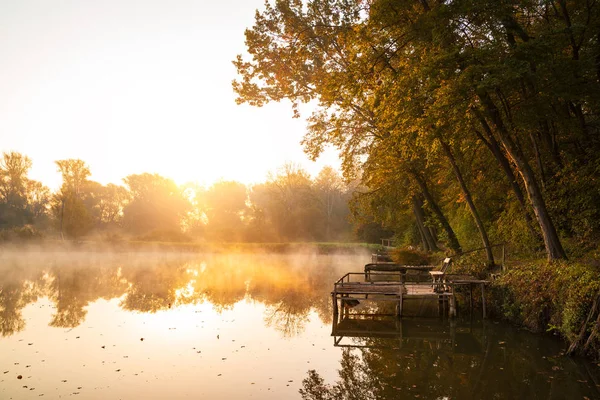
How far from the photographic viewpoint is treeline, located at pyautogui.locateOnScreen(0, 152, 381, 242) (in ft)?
201

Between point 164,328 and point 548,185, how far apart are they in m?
15.3

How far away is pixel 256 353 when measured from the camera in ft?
41.0

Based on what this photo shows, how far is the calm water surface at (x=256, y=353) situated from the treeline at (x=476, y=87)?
195 inches

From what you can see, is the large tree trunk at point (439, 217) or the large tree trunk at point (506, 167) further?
the large tree trunk at point (439, 217)

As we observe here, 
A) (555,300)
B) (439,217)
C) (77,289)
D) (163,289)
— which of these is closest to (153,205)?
(77,289)

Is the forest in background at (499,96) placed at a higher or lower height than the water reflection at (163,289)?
higher

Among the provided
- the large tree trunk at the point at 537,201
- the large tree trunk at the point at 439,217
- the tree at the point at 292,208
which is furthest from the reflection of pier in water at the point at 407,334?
→ the tree at the point at 292,208

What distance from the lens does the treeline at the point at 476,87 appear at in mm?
13945

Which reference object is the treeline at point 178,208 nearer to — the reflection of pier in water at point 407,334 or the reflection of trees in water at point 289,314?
the reflection of trees in water at point 289,314

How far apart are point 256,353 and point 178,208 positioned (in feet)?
222

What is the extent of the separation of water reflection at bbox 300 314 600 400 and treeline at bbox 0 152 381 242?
4313 cm

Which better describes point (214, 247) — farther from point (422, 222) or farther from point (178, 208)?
point (422, 222)

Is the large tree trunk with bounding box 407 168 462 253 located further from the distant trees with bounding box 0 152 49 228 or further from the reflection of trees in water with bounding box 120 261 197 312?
the distant trees with bounding box 0 152 49 228

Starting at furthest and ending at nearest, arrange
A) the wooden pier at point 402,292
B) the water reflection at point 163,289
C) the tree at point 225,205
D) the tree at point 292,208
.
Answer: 1. the tree at point 225,205
2. the tree at point 292,208
3. the water reflection at point 163,289
4. the wooden pier at point 402,292
